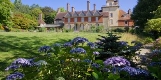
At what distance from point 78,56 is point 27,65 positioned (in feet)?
2.82

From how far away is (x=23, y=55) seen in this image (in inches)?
319

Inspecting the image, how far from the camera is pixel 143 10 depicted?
33969 millimetres

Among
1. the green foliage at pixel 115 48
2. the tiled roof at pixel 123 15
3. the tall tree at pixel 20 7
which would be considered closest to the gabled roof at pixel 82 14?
the tiled roof at pixel 123 15

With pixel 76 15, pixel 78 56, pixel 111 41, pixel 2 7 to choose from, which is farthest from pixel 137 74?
pixel 76 15

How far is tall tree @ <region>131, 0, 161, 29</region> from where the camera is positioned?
106 feet

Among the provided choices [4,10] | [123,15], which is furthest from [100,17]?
[4,10]

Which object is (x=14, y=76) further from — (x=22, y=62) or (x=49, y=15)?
(x=49, y=15)

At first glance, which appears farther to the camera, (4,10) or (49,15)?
(49,15)

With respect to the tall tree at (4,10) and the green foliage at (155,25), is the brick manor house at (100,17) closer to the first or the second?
the tall tree at (4,10)

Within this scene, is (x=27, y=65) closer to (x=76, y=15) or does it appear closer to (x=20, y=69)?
(x=20, y=69)

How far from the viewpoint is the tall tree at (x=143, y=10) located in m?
32.3

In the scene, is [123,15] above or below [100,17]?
above

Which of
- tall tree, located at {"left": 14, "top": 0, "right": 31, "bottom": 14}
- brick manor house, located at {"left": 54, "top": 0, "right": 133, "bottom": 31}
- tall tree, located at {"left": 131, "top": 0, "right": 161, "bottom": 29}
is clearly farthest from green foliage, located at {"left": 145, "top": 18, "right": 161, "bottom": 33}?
tall tree, located at {"left": 14, "top": 0, "right": 31, "bottom": 14}

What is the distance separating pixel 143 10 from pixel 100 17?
25.7 m
